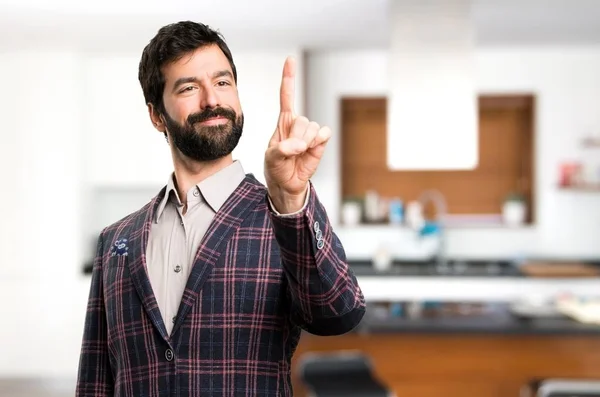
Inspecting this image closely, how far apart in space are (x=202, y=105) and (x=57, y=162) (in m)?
5.20

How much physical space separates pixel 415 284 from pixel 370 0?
2195 mm

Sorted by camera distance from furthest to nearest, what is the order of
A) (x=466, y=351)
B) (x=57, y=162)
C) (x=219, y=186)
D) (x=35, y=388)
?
(x=57, y=162)
(x=35, y=388)
(x=466, y=351)
(x=219, y=186)

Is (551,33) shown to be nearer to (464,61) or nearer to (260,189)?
(464,61)

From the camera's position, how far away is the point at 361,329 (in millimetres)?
3693

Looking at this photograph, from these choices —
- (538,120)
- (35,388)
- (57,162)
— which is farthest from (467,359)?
(57,162)

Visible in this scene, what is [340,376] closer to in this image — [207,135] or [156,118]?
[156,118]

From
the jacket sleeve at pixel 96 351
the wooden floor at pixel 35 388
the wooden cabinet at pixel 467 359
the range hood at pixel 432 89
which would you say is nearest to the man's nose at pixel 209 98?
the jacket sleeve at pixel 96 351

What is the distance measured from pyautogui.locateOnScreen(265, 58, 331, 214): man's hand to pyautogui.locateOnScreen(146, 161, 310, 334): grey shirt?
263 mm

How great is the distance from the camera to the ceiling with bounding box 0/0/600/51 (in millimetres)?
4727

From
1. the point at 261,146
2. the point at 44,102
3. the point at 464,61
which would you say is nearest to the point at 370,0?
the point at 464,61

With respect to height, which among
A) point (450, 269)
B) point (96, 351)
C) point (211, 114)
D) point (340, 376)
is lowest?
point (340, 376)

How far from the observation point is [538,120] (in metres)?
6.48

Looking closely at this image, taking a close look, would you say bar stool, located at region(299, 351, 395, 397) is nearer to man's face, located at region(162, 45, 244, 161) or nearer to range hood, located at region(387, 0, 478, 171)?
→ range hood, located at region(387, 0, 478, 171)

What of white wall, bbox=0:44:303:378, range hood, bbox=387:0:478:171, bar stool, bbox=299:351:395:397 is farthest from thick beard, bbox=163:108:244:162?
white wall, bbox=0:44:303:378
